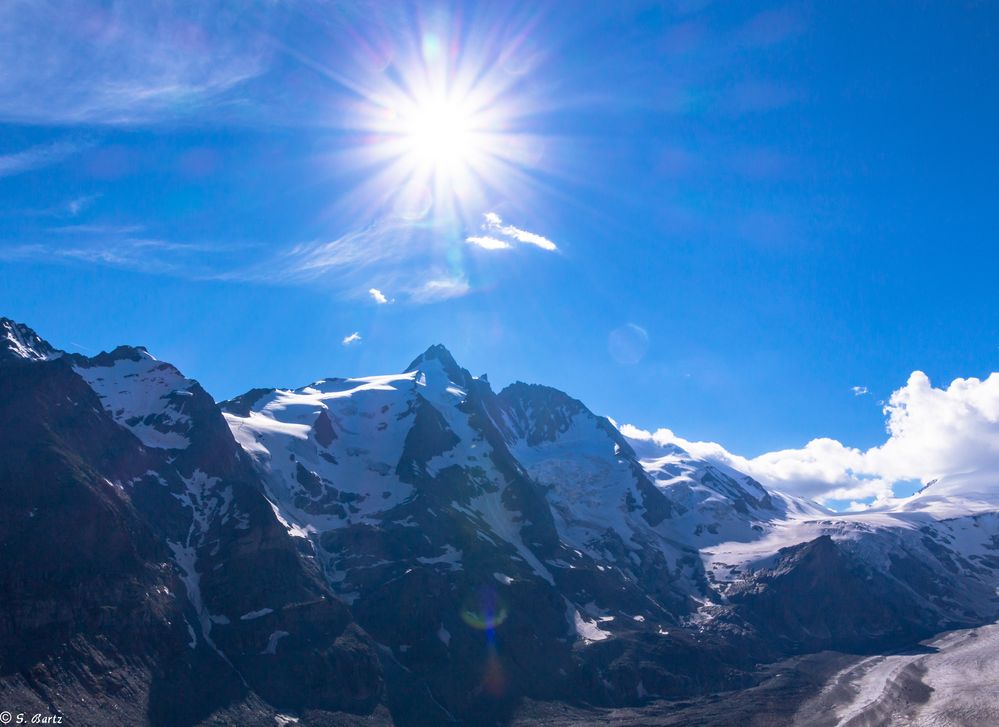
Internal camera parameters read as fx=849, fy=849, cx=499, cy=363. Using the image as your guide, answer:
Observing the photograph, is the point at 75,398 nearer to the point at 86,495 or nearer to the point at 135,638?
the point at 86,495

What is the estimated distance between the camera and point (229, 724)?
143000 millimetres

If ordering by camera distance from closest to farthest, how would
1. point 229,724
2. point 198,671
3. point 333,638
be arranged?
point 229,724 → point 198,671 → point 333,638

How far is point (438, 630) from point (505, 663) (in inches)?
681

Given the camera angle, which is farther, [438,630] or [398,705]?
[438,630]

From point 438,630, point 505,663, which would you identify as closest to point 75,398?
point 438,630

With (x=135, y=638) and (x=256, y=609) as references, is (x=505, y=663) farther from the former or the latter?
(x=135, y=638)

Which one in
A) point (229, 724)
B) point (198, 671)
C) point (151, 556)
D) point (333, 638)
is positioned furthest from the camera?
point (333, 638)

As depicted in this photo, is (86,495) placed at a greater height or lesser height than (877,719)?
greater

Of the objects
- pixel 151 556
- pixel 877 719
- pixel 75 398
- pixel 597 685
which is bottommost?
pixel 877 719

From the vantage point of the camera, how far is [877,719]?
6949 inches

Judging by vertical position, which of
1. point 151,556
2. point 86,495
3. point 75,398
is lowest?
point 151,556

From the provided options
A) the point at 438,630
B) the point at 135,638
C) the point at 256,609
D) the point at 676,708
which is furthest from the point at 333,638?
the point at 676,708

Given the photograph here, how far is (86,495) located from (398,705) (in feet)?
240

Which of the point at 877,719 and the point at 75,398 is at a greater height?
the point at 75,398
